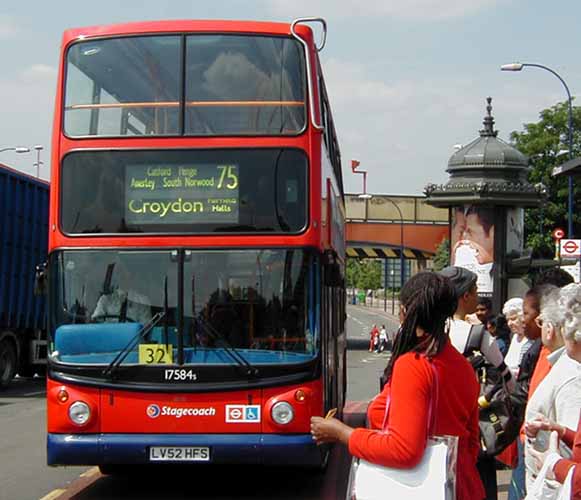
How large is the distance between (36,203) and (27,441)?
9832 mm

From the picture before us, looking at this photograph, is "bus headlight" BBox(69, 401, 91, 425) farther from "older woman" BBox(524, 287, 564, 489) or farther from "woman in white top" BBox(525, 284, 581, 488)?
"woman in white top" BBox(525, 284, 581, 488)

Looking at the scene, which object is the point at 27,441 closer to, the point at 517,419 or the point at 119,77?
the point at 119,77

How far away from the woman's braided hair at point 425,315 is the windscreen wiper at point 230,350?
17.7 ft

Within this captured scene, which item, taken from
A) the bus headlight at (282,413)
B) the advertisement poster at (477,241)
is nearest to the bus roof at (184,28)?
the bus headlight at (282,413)

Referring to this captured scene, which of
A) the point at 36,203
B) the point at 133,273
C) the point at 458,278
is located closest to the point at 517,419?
the point at 458,278

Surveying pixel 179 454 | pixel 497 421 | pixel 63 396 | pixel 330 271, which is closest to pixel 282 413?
pixel 179 454

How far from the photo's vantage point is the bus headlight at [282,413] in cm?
934

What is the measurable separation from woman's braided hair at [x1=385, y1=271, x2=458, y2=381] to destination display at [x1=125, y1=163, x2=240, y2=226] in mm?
5700

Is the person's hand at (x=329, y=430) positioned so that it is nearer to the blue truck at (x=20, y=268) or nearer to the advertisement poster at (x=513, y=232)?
the blue truck at (x=20, y=268)

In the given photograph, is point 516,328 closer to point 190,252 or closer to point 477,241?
point 190,252

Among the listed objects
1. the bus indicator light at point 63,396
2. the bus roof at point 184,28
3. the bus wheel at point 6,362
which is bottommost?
the bus wheel at point 6,362

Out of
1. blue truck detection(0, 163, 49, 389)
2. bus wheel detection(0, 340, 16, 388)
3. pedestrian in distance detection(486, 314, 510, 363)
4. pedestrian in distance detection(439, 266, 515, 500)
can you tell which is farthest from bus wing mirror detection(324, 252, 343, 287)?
bus wheel detection(0, 340, 16, 388)

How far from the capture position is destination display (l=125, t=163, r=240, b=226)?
961 centimetres

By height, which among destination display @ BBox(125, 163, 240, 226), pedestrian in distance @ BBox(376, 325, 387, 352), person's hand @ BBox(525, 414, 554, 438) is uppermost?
destination display @ BBox(125, 163, 240, 226)
